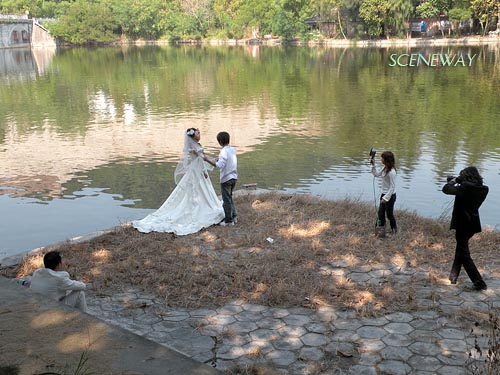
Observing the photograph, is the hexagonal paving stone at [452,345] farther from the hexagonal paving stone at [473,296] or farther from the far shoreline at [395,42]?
the far shoreline at [395,42]

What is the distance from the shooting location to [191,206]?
8727 mm

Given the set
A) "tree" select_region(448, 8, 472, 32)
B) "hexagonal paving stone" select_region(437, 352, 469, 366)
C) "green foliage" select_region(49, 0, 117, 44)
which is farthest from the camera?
"green foliage" select_region(49, 0, 117, 44)

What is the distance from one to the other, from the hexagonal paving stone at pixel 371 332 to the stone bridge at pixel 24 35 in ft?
300

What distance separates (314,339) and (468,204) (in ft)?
7.46

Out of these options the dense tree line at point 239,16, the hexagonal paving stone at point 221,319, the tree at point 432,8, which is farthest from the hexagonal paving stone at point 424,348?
the tree at point 432,8

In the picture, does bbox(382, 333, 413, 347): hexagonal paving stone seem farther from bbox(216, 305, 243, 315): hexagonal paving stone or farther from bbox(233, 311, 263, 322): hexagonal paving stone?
bbox(216, 305, 243, 315): hexagonal paving stone

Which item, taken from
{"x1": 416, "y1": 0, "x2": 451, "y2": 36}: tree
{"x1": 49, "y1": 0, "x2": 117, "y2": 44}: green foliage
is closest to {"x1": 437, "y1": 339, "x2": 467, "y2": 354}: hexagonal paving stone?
{"x1": 416, "y1": 0, "x2": 451, "y2": 36}: tree

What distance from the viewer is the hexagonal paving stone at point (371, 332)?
493cm

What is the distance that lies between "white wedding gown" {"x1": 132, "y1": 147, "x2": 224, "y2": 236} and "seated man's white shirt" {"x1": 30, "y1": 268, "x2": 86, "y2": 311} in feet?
11.2

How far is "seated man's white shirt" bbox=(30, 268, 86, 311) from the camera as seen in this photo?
4.89 metres

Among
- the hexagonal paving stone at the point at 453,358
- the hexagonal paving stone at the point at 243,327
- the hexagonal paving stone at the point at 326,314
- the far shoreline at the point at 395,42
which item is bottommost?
the hexagonal paving stone at the point at 243,327

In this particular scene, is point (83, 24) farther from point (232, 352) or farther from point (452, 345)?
point (452, 345)

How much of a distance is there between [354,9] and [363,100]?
A: 41403 mm

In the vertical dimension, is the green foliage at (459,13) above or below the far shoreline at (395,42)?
above
